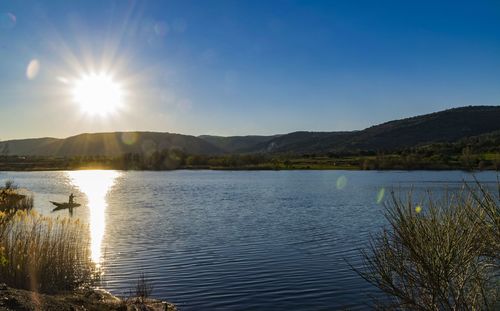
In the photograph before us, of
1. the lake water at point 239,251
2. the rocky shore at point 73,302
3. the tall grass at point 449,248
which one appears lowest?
the lake water at point 239,251

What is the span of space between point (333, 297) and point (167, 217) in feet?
87.4

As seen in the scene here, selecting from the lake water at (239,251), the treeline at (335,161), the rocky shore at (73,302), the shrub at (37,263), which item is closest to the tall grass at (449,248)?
the lake water at (239,251)

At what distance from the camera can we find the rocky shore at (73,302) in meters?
11.2

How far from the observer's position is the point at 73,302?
44.4ft

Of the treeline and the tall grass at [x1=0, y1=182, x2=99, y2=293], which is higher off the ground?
the treeline

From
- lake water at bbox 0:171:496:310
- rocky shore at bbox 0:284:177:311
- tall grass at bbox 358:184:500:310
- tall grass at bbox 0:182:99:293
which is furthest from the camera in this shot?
lake water at bbox 0:171:496:310

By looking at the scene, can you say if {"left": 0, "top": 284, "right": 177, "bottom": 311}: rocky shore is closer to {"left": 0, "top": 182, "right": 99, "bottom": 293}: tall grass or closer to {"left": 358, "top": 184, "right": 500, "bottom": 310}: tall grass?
{"left": 0, "top": 182, "right": 99, "bottom": 293}: tall grass

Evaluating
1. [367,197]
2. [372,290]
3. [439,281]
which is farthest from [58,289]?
[367,197]

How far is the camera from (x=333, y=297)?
17.6 metres

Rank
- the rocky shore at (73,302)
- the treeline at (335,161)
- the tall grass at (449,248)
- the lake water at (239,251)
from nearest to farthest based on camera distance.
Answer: the tall grass at (449,248)
the rocky shore at (73,302)
the lake water at (239,251)
the treeline at (335,161)

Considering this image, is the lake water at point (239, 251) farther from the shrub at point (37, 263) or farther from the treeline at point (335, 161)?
the treeline at point (335, 161)

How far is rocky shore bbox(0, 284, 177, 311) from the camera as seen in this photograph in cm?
1116

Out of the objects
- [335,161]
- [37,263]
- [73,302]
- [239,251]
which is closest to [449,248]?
[73,302]

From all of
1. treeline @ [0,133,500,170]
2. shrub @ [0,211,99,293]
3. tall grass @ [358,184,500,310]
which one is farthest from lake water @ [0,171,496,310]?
treeline @ [0,133,500,170]
